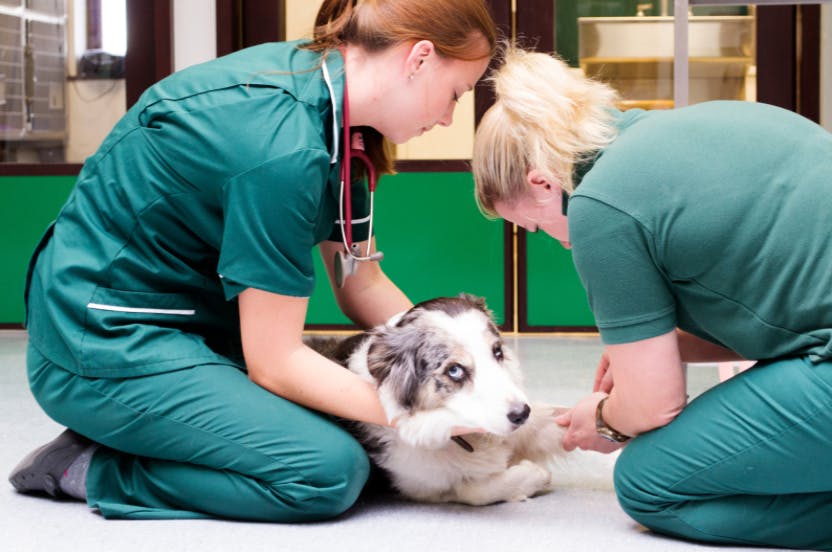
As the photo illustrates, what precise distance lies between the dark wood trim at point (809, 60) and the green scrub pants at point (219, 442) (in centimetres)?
336

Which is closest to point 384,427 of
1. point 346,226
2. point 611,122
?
point 346,226

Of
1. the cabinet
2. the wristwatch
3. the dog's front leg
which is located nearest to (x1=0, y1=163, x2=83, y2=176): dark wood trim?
the cabinet

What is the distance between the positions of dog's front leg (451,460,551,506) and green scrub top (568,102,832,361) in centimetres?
51

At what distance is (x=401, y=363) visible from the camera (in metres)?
1.78

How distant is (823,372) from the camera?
1.53 m

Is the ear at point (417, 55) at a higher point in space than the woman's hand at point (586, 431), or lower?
higher

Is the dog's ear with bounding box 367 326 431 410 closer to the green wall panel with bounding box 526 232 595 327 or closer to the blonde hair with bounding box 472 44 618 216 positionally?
the blonde hair with bounding box 472 44 618 216

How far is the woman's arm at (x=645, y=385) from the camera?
5.08 ft

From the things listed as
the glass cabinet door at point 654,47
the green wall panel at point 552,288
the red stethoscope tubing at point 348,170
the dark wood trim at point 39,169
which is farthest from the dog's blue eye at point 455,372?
the dark wood trim at point 39,169

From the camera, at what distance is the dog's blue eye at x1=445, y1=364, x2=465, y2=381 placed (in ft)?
5.78

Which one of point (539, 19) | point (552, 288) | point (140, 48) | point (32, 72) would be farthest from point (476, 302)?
point (32, 72)

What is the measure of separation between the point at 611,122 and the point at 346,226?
589 millimetres

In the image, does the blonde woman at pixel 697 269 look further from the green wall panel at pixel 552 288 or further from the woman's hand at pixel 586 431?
the green wall panel at pixel 552 288

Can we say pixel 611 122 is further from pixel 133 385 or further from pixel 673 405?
pixel 133 385
